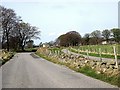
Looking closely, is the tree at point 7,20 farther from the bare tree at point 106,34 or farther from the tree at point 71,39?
the bare tree at point 106,34

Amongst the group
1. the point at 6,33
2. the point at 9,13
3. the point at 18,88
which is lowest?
the point at 18,88

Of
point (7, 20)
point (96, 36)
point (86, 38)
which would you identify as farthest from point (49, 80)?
point (96, 36)

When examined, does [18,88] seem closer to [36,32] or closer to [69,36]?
[36,32]

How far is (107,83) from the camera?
1448cm

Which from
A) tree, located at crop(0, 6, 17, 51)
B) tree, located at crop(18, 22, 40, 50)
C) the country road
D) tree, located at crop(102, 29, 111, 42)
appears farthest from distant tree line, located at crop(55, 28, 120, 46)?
the country road

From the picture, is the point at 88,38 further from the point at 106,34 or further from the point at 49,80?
the point at 49,80

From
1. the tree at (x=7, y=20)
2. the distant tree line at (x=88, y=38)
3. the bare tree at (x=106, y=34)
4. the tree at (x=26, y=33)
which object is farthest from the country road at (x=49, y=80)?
the bare tree at (x=106, y=34)

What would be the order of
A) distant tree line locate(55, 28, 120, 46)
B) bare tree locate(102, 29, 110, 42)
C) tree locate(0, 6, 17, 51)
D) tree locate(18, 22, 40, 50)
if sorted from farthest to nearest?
1. bare tree locate(102, 29, 110, 42)
2. distant tree line locate(55, 28, 120, 46)
3. tree locate(18, 22, 40, 50)
4. tree locate(0, 6, 17, 51)

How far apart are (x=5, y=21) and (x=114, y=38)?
8280 centimetres

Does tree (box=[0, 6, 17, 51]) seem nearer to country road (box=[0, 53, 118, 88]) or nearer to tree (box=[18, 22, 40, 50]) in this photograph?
tree (box=[18, 22, 40, 50])

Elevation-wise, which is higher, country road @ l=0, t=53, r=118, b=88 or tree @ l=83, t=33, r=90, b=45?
tree @ l=83, t=33, r=90, b=45

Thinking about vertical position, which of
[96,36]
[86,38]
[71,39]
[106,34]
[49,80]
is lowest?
[49,80]

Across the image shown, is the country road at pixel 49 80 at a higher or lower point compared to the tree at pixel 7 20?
lower

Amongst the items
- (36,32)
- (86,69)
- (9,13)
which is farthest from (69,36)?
(86,69)
